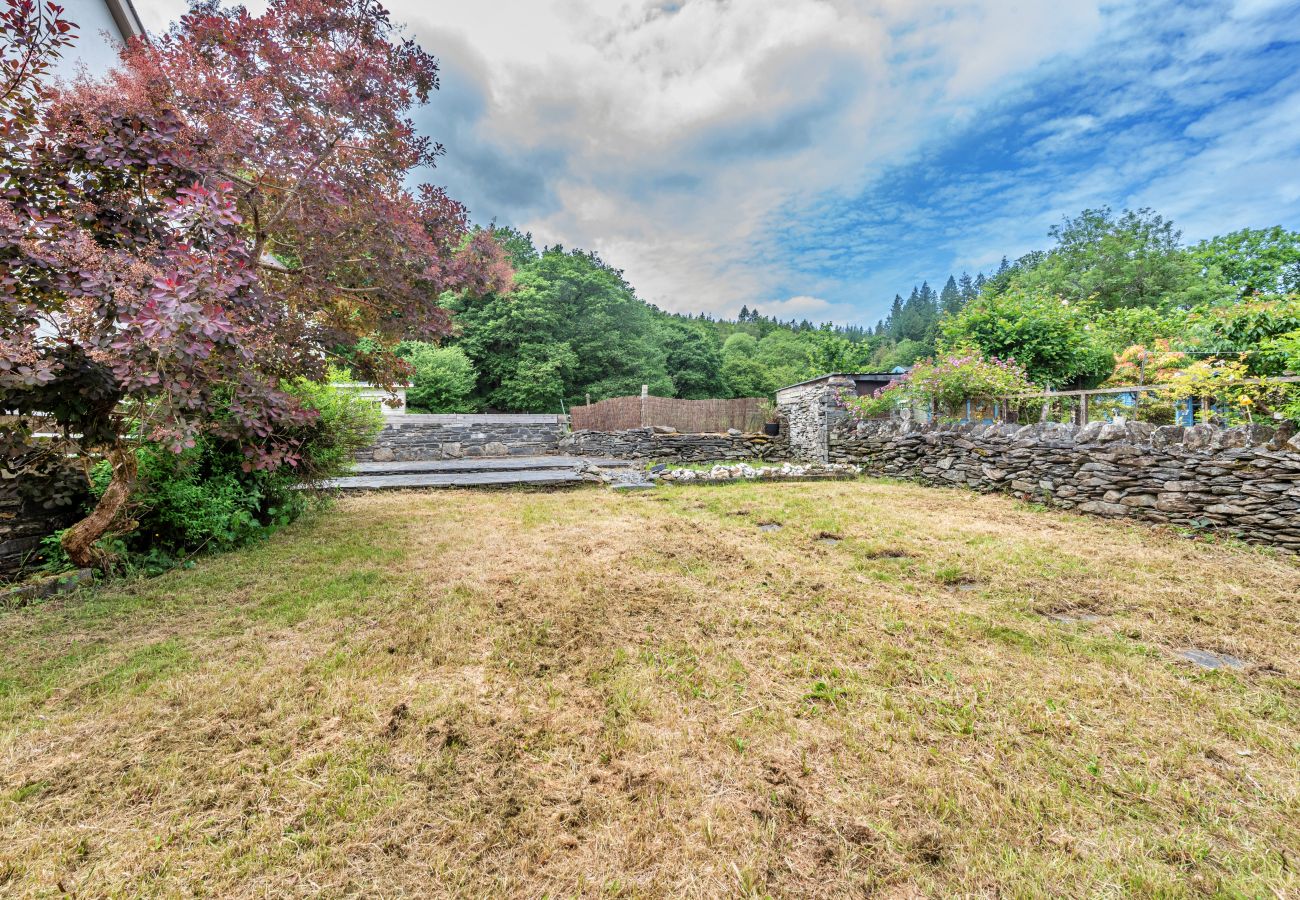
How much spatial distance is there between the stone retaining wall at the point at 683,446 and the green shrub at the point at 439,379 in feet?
29.5

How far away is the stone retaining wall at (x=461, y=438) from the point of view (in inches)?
426

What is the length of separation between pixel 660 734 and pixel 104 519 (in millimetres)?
4345

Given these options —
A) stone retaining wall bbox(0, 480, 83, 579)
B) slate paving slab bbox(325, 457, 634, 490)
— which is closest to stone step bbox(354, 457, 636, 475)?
slate paving slab bbox(325, 457, 634, 490)

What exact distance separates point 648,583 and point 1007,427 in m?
6.18

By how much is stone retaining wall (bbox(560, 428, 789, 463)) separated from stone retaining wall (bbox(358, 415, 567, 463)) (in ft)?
4.68

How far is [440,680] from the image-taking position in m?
2.18

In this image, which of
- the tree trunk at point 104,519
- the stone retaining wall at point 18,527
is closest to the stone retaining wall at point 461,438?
the stone retaining wall at point 18,527

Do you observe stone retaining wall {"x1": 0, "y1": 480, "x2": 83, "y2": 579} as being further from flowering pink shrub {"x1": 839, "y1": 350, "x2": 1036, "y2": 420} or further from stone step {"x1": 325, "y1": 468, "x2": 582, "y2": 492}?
flowering pink shrub {"x1": 839, "y1": 350, "x2": 1036, "y2": 420}

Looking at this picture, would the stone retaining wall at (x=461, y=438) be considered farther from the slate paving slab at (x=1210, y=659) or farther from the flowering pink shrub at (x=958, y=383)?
the slate paving slab at (x=1210, y=659)

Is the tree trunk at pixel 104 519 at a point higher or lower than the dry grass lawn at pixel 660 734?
higher

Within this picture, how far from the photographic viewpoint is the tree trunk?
3238 millimetres

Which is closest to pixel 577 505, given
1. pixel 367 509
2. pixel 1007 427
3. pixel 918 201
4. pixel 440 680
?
pixel 367 509

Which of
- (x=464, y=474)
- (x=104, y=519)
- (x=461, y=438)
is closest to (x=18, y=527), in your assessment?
(x=104, y=519)

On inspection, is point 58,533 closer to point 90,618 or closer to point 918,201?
point 90,618
